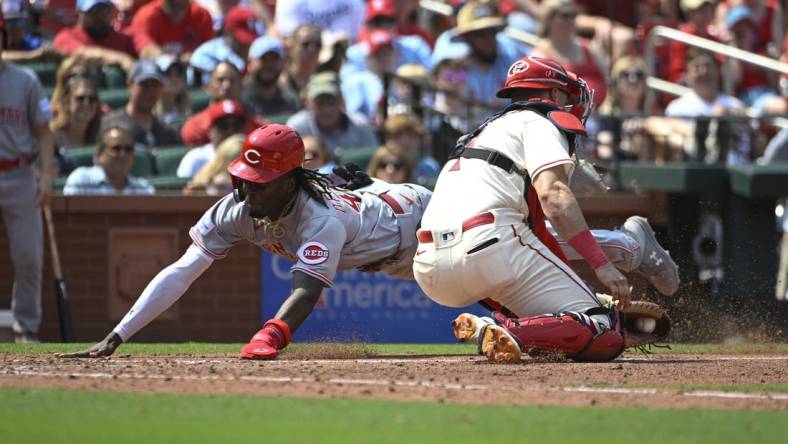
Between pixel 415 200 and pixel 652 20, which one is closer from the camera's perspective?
pixel 415 200

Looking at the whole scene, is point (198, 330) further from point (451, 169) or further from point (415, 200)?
point (451, 169)

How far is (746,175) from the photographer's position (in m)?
12.3

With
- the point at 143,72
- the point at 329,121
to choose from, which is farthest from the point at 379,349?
the point at 143,72

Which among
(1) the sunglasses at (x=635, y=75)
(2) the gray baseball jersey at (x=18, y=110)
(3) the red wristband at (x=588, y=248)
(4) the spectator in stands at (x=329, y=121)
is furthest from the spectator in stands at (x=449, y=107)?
(3) the red wristband at (x=588, y=248)

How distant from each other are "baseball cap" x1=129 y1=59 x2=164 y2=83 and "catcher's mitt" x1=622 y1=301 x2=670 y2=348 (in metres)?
5.86

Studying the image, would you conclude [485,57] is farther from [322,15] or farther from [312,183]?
[312,183]

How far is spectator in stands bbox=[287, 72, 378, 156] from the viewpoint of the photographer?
1269 centimetres

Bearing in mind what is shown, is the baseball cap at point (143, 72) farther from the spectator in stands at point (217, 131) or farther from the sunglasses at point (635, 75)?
the sunglasses at point (635, 75)

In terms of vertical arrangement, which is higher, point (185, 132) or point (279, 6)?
point (279, 6)

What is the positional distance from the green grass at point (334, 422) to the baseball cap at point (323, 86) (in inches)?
270

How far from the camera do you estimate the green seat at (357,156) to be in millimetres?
12422

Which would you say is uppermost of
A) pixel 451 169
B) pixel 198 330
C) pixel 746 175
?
pixel 451 169

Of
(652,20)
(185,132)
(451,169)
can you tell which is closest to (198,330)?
(185,132)

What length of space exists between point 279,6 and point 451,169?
25.4 ft
